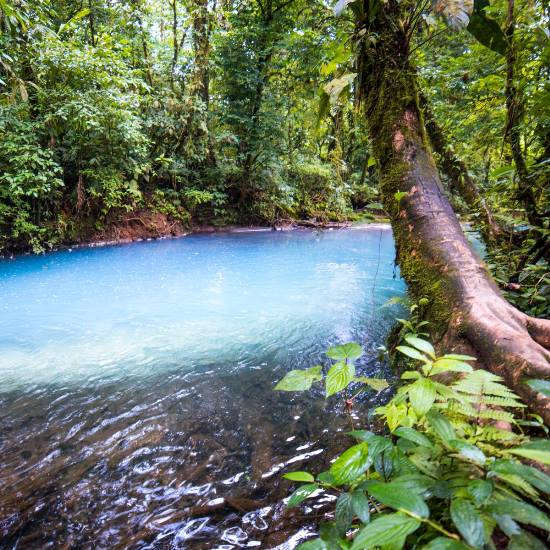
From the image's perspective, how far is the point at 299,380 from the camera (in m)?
1.27

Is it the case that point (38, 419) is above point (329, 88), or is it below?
below

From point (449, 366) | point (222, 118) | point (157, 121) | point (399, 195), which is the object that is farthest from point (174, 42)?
point (449, 366)

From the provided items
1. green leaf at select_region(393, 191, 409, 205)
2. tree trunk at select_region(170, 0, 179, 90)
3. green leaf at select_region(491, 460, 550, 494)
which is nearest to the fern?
green leaf at select_region(491, 460, 550, 494)

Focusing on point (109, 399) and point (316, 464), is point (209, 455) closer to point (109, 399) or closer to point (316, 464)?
point (316, 464)

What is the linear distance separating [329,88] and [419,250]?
4.49 ft

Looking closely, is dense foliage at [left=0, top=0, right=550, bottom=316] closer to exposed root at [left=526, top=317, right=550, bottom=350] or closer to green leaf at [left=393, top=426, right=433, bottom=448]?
exposed root at [left=526, top=317, right=550, bottom=350]

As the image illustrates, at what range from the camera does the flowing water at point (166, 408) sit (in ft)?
5.55

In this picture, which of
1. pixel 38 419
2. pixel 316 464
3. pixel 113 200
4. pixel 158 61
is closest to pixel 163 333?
pixel 38 419

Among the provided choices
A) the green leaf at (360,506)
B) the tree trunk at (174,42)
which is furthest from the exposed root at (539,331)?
the tree trunk at (174,42)

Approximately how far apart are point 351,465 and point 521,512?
386mm

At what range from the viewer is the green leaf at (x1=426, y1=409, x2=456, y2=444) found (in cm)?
89

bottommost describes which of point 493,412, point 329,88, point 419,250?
point 493,412

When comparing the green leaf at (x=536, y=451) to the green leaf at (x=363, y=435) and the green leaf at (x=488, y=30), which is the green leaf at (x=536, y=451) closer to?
the green leaf at (x=363, y=435)

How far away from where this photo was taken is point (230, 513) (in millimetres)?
1718
